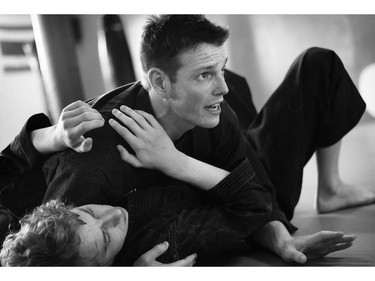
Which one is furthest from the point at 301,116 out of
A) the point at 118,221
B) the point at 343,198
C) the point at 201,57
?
the point at 118,221

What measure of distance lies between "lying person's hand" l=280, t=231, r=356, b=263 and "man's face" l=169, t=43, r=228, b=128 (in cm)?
19

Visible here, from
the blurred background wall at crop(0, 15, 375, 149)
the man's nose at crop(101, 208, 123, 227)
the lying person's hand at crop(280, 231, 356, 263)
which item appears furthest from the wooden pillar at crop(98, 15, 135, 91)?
the lying person's hand at crop(280, 231, 356, 263)

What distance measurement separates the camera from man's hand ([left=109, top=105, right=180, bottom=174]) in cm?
73

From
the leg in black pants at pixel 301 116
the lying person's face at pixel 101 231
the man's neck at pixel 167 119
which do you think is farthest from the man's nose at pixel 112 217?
the leg in black pants at pixel 301 116

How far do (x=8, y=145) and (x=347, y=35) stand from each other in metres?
0.54

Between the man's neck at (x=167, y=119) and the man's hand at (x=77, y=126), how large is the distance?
0.08m

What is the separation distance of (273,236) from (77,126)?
12.0 inches

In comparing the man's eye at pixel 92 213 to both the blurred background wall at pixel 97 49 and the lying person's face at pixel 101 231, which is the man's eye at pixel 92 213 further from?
the blurred background wall at pixel 97 49

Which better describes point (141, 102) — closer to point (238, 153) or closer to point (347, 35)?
point (238, 153)

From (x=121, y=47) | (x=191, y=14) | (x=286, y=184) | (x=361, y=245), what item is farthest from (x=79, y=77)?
(x=361, y=245)

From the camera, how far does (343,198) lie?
918mm

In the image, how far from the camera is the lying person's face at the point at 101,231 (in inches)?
26.2

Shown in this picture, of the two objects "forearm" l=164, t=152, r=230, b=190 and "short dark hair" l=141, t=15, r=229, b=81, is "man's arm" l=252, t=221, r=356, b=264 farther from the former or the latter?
"short dark hair" l=141, t=15, r=229, b=81

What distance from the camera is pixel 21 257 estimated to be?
0.67m
